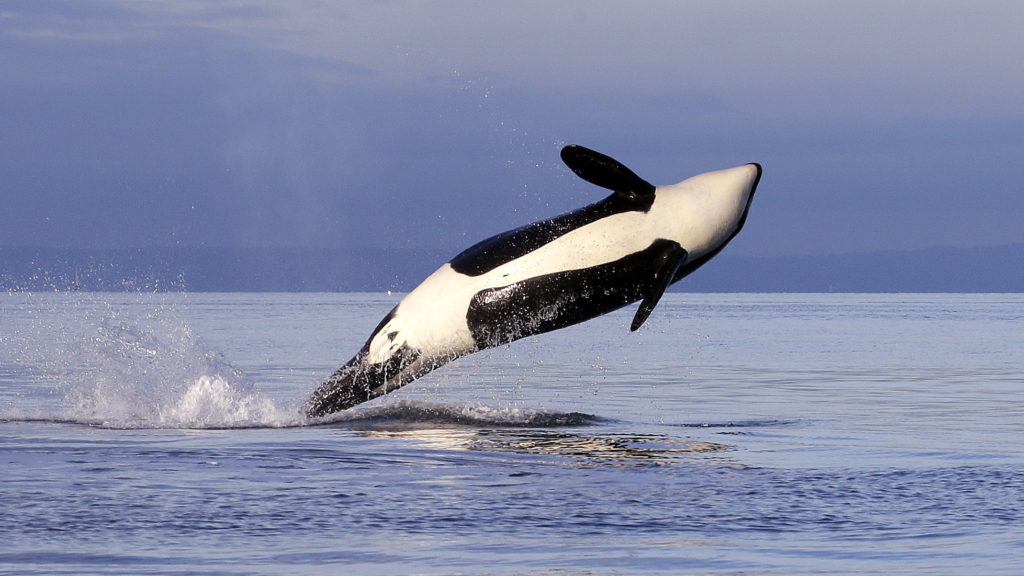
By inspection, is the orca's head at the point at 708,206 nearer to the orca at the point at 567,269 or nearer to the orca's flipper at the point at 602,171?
the orca at the point at 567,269

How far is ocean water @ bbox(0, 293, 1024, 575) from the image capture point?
8734 mm

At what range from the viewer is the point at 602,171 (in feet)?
48.2

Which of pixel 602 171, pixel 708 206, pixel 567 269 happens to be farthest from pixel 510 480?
pixel 708 206

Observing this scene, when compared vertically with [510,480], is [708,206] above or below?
above

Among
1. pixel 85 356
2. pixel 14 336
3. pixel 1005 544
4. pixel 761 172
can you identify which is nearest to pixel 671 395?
pixel 761 172

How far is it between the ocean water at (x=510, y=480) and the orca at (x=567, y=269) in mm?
1145

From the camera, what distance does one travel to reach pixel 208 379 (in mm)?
18469

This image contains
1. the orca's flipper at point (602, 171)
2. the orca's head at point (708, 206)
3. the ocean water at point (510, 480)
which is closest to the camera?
the ocean water at point (510, 480)

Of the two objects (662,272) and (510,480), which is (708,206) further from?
(510,480)

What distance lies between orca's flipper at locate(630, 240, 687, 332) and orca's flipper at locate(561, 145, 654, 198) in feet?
2.45

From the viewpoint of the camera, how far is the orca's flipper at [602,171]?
14492mm

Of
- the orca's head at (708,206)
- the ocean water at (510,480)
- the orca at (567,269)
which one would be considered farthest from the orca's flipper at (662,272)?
the ocean water at (510,480)

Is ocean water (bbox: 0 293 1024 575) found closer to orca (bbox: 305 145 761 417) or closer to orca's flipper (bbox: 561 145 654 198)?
orca (bbox: 305 145 761 417)

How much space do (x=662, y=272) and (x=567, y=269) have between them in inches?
43.5
